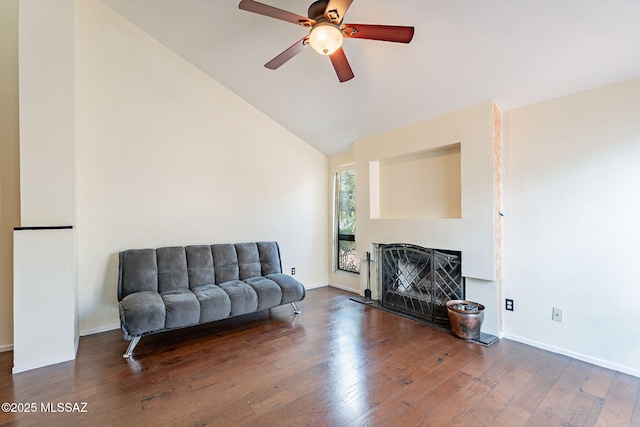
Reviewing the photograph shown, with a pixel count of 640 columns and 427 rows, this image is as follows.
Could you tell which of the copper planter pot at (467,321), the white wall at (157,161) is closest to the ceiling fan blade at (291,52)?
the white wall at (157,161)

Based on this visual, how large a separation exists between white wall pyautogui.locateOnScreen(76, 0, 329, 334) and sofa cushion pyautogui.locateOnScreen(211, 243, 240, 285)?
0.28 metres

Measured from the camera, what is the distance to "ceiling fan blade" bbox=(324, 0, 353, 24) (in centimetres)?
161

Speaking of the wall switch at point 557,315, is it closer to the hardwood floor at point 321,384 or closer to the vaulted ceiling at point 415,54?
the hardwood floor at point 321,384

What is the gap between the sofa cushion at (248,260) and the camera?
3498 millimetres

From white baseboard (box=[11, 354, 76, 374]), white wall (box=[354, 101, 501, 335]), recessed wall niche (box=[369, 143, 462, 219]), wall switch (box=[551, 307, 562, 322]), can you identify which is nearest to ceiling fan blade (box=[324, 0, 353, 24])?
white wall (box=[354, 101, 501, 335])

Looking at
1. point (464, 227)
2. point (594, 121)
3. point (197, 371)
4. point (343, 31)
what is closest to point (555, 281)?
point (464, 227)

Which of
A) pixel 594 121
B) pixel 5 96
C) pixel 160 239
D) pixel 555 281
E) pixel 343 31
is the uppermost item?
pixel 343 31

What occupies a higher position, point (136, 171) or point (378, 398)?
point (136, 171)

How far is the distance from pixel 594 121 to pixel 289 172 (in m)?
3.36

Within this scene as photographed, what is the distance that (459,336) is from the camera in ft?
8.87

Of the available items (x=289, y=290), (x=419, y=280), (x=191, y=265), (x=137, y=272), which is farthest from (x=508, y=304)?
(x=137, y=272)

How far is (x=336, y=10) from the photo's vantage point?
66.0 inches

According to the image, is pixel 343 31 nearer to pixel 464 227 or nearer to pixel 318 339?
pixel 464 227

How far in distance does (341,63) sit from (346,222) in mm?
2819
